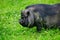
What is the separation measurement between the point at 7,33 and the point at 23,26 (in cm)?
51

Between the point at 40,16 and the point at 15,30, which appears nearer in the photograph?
the point at 40,16

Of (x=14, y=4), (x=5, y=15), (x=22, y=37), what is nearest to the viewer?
(x=22, y=37)

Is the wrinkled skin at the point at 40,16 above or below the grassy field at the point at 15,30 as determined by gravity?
above

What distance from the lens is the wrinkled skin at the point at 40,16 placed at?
8.23 metres

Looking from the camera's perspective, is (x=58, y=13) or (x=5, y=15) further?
(x=5, y=15)

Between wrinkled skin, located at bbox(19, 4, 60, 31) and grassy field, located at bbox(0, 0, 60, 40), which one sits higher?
wrinkled skin, located at bbox(19, 4, 60, 31)

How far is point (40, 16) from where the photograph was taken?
8453mm

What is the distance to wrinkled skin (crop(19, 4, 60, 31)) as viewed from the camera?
8.23 m

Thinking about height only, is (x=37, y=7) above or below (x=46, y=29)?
above

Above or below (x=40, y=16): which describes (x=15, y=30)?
below

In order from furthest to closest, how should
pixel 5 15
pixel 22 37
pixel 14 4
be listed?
pixel 14 4
pixel 5 15
pixel 22 37

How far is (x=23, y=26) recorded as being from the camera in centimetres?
843

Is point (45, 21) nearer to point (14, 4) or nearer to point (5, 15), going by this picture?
point (5, 15)

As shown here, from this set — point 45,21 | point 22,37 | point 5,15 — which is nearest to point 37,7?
point 45,21
